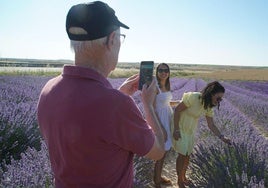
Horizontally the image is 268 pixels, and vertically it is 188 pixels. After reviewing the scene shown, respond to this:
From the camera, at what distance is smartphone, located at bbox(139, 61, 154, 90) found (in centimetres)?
186

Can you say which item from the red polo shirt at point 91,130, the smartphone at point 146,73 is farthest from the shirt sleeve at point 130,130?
the smartphone at point 146,73

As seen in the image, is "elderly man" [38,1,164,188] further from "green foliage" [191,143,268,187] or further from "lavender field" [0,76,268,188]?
"green foliage" [191,143,268,187]

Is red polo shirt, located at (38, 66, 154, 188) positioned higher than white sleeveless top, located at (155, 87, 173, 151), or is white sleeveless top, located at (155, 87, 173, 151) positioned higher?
red polo shirt, located at (38, 66, 154, 188)

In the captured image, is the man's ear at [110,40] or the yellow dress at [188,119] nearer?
the man's ear at [110,40]

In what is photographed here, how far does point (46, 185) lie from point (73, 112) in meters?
1.46

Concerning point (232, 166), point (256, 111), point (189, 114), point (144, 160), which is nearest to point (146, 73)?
point (232, 166)

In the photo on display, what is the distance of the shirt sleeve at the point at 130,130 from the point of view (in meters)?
1.24

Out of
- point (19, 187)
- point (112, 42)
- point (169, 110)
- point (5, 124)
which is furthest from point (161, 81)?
point (112, 42)

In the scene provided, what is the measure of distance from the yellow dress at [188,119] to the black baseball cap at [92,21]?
2801 mm

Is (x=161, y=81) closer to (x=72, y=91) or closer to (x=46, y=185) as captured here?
(x=46, y=185)

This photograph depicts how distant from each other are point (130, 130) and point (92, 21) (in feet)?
1.35

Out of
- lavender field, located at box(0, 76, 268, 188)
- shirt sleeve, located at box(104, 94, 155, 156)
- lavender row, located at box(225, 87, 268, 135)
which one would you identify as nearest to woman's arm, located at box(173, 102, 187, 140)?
lavender field, located at box(0, 76, 268, 188)

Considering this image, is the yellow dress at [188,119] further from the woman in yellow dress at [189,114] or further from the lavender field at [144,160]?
the lavender field at [144,160]

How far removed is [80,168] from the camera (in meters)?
1.34
